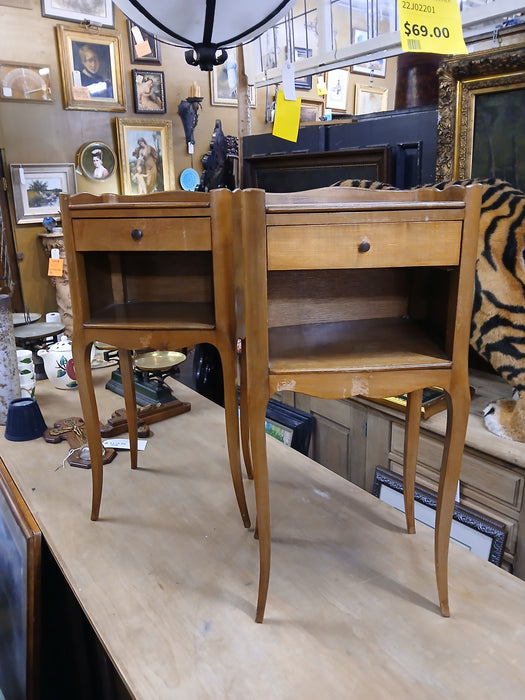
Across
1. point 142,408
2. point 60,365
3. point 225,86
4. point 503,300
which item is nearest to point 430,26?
point 503,300

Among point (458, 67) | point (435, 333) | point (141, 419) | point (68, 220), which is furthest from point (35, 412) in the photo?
point (458, 67)

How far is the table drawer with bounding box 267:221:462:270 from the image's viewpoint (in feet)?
2.81

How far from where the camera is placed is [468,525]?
1.42m

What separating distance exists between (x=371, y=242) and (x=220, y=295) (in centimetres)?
36

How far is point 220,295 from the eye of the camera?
1.10m

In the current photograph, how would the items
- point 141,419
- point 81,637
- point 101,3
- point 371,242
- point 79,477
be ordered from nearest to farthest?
point 371,242
point 81,637
point 79,477
point 141,419
point 101,3

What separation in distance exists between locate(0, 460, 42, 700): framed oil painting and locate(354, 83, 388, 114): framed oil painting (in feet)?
12.7

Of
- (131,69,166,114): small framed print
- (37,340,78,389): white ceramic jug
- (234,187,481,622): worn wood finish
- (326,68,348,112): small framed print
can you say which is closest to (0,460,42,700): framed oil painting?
(234,187,481,622): worn wood finish

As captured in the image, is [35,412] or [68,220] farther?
[35,412]

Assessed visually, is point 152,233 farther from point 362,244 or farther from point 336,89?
point 336,89

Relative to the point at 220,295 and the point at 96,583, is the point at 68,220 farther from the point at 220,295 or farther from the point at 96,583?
the point at 96,583

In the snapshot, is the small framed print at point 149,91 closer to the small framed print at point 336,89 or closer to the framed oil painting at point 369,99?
the small framed print at point 336,89

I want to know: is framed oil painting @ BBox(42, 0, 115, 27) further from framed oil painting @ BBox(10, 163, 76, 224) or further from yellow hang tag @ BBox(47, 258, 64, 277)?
yellow hang tag @ BBox(47, 258, 64, 277)

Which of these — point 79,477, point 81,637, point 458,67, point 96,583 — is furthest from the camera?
point 458,67
